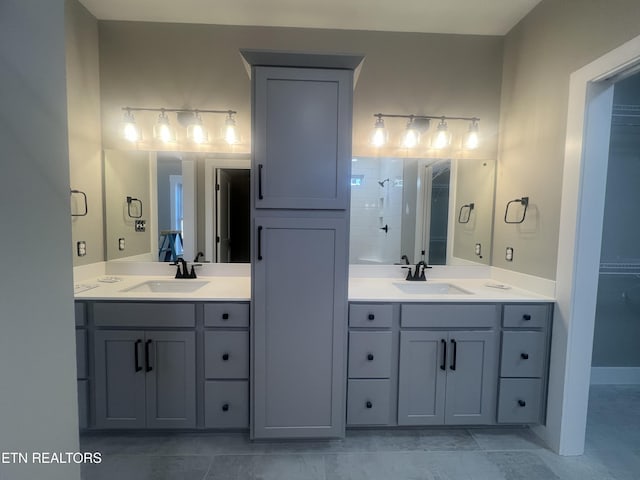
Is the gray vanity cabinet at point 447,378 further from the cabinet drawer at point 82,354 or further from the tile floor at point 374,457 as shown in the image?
the cabinet drawer at point 82,354

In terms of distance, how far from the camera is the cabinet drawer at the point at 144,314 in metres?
1.71

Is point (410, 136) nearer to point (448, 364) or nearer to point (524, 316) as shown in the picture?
point (524, 316)

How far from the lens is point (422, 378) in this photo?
71.0 inches

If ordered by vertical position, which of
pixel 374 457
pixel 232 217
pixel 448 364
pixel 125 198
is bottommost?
pixel 374 457

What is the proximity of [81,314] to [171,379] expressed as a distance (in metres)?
0.63

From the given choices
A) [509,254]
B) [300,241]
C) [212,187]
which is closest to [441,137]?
[509,254]

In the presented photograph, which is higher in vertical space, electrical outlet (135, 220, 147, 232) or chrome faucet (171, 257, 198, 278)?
electrical outlet (135, 220, 147, 232)

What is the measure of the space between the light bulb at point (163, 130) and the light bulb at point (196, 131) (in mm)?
139

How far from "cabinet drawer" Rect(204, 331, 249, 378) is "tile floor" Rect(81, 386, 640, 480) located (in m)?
0.45

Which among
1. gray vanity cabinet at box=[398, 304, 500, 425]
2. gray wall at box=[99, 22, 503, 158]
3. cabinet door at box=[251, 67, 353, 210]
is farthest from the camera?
gray wall at box=[99, 22, 503, 158]

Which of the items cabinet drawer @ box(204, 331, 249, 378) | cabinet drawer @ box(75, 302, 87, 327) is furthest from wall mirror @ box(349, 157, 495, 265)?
cabinet drawer @ box(75, 302, 87, 327)

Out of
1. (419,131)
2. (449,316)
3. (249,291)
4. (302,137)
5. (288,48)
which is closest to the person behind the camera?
(302,137)

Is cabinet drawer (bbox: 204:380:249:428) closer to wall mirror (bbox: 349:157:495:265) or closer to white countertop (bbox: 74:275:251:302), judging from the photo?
white countertop (bbox: 74:275:251:302)

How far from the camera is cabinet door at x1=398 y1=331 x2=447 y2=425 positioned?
1.79m
